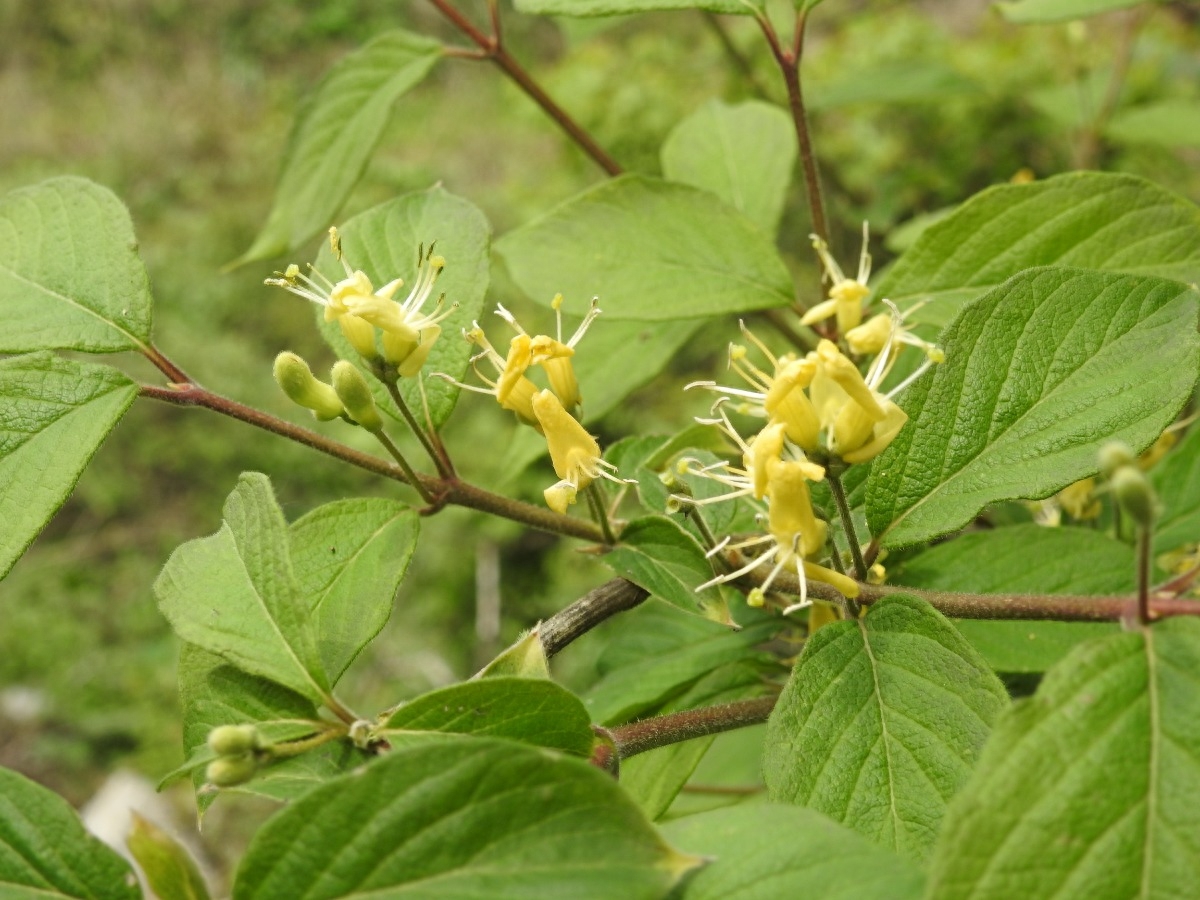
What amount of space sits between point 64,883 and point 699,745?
0.52 metres

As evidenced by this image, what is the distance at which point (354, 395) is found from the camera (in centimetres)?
84

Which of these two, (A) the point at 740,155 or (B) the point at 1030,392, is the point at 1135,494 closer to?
(B) the point at 1030,392

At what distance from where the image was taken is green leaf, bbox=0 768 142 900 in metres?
0.63

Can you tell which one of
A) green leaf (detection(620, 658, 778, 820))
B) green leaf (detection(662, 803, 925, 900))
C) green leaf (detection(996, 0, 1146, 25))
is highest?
green leaf (detection(996, 0, 1146, 25))

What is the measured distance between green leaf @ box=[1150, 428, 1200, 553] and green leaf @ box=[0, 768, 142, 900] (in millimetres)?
1048

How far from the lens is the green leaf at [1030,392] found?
73 centimetres

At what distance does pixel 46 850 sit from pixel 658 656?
66cm

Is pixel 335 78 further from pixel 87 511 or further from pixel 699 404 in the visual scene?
pixel 87 511

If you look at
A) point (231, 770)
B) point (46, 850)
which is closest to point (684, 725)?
point (231, 770)

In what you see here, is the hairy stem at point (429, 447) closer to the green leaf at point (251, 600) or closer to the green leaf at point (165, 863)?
the green leaf at point (251, 600)

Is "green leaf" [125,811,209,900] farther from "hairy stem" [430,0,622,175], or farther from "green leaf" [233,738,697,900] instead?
"hairy stem" [430,0,622,175]

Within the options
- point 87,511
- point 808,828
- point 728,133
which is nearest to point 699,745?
point 808,828

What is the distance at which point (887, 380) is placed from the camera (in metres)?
0.96

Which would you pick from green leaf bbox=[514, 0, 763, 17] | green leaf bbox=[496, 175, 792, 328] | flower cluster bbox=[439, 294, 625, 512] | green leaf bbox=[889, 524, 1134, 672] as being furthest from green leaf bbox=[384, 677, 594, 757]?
green leaf bbox=[514, 0, 763, 17]
